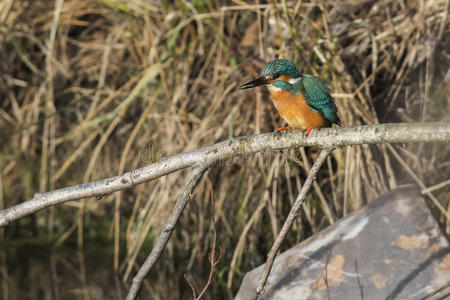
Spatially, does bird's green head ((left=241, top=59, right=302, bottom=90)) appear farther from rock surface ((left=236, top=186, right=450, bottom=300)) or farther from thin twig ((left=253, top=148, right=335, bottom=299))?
rock surface ((left=236, top=186, right=450, bottom=300))

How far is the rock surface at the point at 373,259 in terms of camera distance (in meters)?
2.34

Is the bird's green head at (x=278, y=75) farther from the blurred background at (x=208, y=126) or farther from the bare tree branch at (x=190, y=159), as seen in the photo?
the blurred background at (x=208, y=126)

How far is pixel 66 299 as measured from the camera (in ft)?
10.8

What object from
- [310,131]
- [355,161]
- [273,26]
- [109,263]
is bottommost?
[109,263]

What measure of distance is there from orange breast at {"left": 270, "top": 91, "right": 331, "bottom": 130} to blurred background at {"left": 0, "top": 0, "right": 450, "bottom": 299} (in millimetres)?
551

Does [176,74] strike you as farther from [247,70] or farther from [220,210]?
[220,210]

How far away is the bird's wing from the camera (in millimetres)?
2275

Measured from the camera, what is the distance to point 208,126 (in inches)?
143

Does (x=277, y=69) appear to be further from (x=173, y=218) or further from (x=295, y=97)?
(x=173, y=218)

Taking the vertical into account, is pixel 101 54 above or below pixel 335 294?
above

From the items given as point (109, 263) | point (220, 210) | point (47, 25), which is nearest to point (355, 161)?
point (220, 210)

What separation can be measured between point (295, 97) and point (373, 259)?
2.70ft

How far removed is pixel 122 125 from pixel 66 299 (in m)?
1.56

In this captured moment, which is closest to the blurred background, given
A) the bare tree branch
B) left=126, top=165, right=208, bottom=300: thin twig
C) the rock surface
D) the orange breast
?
the rock surface
